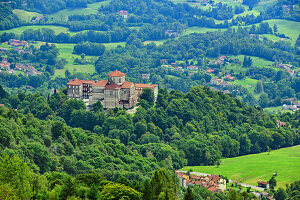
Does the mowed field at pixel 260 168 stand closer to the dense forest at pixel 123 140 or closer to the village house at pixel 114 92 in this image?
the dense forest at pixel 123 140

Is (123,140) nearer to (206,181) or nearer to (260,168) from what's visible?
(206,181)

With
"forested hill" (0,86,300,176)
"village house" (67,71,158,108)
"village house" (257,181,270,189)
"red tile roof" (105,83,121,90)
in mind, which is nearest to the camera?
"forested hill" (0,86,300,176)

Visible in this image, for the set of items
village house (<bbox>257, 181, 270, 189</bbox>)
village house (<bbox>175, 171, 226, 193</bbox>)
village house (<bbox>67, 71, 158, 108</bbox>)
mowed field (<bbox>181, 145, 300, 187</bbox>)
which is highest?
village house (<bbox>67, 71, 158, 108</bbox>)

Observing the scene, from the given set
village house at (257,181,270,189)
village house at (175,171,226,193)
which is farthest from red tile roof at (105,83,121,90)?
village house at (257,181,270,189)

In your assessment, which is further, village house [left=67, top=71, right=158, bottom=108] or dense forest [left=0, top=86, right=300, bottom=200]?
village house [left=67, top=71, right=158, bottom=108]

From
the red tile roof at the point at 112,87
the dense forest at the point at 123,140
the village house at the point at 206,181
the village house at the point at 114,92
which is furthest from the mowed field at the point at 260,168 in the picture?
the red tile roof at the point at 112,87

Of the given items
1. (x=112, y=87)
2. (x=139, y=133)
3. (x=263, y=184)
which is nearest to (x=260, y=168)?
(x=263, y=184)

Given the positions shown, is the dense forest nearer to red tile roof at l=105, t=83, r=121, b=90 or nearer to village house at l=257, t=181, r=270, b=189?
red tile roof at l=105, t=83, r=121, b=90
